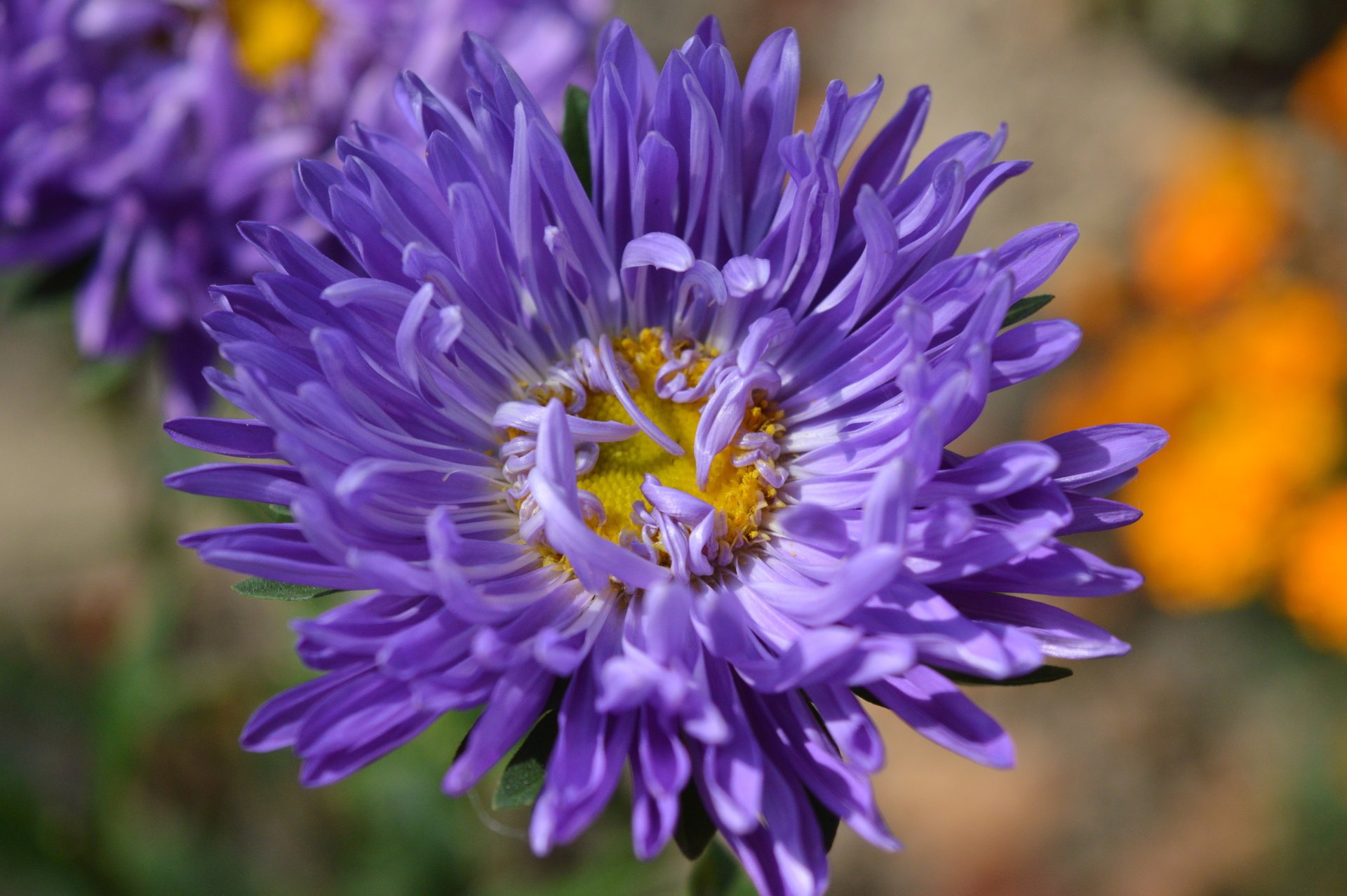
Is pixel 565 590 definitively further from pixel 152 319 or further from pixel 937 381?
pixel 152 319

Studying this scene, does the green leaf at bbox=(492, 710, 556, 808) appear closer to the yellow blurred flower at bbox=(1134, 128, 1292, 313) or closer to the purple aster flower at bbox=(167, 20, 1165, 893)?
the purple aster flower at bbox=(167, 20, 1165, 893)

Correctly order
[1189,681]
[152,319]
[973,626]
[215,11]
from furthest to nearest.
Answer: [1189,681]
[215,11]
[152,319]
[973,626]

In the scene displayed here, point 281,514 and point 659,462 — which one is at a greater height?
point 281,514

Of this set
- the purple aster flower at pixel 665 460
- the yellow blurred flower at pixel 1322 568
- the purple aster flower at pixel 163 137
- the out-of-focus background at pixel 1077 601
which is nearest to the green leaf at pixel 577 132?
the purple aster flower at pixel 665 460

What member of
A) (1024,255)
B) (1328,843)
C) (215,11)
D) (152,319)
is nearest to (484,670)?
(1024,255)

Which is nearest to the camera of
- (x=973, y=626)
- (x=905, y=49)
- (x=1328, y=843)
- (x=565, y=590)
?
(x=973, y=626)

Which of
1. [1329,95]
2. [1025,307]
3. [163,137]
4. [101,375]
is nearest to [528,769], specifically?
[1025,307]

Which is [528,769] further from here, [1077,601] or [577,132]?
[1077,601]
